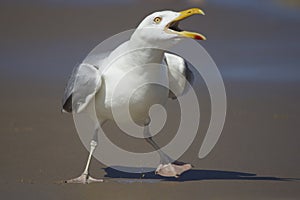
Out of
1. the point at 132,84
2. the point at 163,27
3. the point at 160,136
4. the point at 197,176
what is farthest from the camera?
the point at 160,136

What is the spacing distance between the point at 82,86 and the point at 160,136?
1749 millimetres

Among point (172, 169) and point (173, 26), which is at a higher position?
point (173, 26)

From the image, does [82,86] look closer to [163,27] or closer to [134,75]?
[134,75]

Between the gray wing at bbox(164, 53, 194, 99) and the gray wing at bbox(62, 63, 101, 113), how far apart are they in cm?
74

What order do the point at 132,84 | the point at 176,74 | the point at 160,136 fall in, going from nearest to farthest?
the point at 132,84
the point at 176,74
the point at 160,136

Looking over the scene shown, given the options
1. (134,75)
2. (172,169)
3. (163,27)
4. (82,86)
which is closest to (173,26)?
(163,27)

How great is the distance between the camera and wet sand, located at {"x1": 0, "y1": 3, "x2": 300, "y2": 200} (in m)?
5.48

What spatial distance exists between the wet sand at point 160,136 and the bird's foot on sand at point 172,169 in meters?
0.08

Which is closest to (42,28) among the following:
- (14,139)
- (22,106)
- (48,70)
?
(48,70)

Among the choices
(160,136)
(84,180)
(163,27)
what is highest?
(163,27)

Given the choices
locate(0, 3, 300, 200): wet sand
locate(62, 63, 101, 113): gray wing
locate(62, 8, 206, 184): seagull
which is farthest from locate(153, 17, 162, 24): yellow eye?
locate(0, 3, 300, 200): wet sand

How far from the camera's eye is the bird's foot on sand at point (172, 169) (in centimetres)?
600

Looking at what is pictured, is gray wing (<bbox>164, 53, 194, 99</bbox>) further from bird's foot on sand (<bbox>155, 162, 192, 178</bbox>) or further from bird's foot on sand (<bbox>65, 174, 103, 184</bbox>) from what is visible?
bird's foot on sand (<bbox>65, 174, 103, 184</bbox>)

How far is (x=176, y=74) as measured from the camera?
20.8ft
